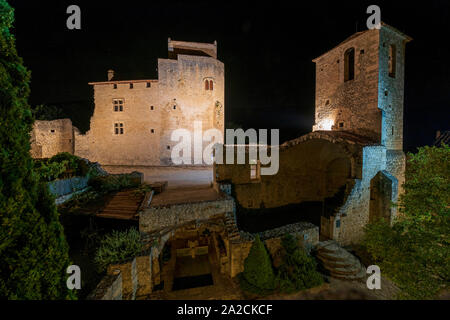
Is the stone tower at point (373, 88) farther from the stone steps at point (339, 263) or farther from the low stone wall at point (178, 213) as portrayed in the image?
the low stone wall at point (178, 213)

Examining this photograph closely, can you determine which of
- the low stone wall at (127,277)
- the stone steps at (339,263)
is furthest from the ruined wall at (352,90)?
the low stone wall at (127,277)

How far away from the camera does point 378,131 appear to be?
11.4m

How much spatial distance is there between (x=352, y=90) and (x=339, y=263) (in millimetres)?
10626

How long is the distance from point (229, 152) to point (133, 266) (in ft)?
21.6

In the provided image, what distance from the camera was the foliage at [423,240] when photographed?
5.72 m

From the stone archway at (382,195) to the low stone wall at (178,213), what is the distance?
7.85m

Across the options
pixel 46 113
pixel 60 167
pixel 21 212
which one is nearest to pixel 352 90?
pixel 21 212

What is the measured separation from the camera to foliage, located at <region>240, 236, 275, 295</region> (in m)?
6.47

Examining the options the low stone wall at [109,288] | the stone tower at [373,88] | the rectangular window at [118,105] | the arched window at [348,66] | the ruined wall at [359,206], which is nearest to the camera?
the low stone wall at [109,288]

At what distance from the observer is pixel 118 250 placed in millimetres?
6172

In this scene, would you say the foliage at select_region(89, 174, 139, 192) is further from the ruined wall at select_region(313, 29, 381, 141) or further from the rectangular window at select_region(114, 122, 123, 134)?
the ruined wall at select_region(313, 29, 381, 141)

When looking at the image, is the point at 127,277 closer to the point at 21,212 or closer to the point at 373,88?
the point at 21,212

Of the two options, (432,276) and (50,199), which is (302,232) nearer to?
(432,276)
